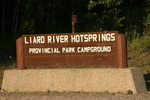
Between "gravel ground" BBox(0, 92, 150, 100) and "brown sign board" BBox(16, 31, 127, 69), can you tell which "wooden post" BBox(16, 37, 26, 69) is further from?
"gravel ground" BBox(0, 92, 150, 100)

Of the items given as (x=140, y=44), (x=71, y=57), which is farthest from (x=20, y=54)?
(x=140, y=44)

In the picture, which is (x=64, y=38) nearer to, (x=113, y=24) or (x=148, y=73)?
(x=148, y=73)

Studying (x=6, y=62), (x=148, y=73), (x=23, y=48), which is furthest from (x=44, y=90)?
(x=6, y=62)

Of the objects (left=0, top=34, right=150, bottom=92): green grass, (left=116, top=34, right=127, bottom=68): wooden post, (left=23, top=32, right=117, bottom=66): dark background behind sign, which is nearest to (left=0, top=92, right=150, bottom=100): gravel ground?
(left=116, top=34, right=127, bottom=68): wooden post

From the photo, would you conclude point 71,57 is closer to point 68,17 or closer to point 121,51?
point 121,51

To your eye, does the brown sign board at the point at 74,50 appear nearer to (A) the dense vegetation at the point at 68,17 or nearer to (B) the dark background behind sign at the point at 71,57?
(B) the dark background behind sign at the point at 71,57

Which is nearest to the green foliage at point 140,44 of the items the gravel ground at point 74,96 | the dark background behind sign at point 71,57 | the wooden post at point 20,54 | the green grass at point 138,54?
the green grass at point 138,54

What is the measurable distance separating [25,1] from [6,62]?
4.38 m

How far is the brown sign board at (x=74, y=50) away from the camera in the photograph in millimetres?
12203

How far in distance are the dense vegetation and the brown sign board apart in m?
9.25

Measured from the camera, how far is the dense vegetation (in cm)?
2312

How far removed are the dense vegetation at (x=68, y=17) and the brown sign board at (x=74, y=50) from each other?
9.25 m

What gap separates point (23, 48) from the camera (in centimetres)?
1314

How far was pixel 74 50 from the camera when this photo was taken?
12633mm
